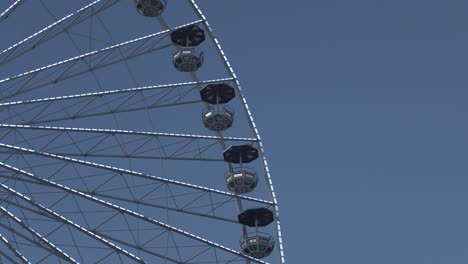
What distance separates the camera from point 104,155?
30.0 metres

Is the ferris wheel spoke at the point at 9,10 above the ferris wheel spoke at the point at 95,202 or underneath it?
above

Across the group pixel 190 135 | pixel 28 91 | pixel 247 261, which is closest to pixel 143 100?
pixel 190 135

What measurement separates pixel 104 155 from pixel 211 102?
662cm

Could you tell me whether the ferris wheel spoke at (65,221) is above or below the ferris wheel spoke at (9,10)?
below

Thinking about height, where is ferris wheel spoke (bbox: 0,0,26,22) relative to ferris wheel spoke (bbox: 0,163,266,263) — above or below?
above

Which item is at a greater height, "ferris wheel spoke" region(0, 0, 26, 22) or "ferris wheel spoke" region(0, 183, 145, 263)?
"ferris wheel spoke" region(0, 0, 26, 22)

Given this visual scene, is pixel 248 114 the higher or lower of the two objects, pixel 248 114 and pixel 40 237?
the higher

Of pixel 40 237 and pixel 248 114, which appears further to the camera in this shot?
pixel 248 114

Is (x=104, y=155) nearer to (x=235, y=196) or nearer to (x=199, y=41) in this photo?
(x=235, y=196)

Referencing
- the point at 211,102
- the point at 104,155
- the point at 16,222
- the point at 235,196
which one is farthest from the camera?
the point at 211,102

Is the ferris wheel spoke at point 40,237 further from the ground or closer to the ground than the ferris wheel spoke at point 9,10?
closer to the ground

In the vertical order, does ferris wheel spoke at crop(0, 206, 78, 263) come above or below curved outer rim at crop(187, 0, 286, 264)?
below

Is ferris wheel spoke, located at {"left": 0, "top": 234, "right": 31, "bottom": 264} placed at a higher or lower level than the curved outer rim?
lower

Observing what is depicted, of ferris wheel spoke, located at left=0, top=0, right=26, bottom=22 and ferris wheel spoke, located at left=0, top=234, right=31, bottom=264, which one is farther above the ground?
ferris wheel spoke, located at left=0, top=0, right=26, bottom=22
